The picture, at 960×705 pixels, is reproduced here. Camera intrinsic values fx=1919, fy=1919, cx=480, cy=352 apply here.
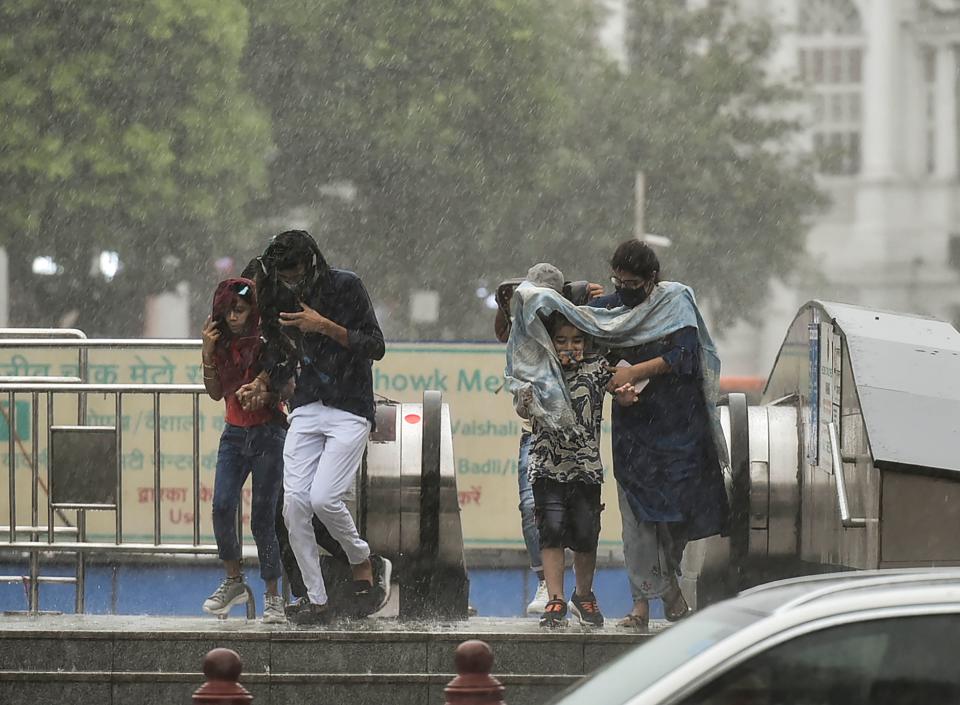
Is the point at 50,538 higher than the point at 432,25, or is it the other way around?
the point at 432,25

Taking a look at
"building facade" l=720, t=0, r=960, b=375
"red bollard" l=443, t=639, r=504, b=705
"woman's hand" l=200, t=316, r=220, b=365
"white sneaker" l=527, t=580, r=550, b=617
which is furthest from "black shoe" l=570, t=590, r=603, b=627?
"building facade" l=720, t=0, r=960, b=375

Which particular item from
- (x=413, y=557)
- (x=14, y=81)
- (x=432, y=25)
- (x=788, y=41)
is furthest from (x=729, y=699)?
(x=788, y=41)

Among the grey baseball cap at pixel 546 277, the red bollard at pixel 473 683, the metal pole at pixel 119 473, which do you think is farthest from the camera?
the metal pole at pixel 119 473

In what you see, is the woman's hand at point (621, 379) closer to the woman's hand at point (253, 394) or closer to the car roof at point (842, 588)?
the woman's hand at point (253, 394)

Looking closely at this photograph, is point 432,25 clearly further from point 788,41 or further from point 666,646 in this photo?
point 666,646

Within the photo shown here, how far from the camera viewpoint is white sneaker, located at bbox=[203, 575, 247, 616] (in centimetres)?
851

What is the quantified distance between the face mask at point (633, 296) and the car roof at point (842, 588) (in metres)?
4.63

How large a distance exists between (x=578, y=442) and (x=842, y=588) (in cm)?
469

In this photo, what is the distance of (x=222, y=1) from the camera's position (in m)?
38.7

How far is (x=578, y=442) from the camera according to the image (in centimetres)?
830

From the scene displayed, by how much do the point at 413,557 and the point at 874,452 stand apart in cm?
240

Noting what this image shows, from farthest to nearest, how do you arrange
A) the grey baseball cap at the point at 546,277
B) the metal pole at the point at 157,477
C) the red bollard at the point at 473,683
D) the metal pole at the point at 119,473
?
the metal pole at the point at 119,473 < the metal pole at the point at 157,477 < the grey baseball cap at the point at 546,277 < the red bollard at the point at 473,683

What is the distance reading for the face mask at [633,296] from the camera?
8516 mm

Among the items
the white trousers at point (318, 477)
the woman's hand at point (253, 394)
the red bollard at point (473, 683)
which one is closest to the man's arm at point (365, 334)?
the white trousers at point (318, 477)
